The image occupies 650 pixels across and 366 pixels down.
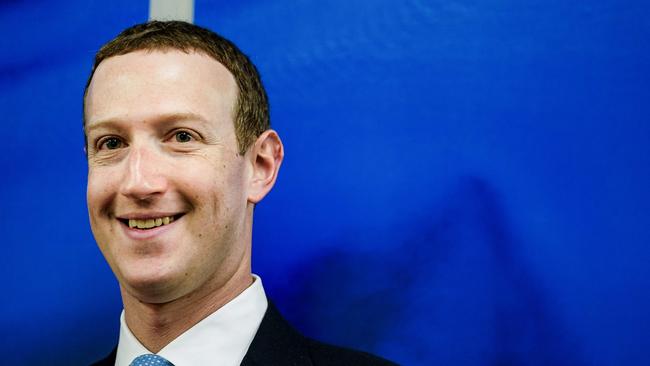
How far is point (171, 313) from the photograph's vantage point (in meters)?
1.81

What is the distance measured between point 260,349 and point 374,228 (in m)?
0.50

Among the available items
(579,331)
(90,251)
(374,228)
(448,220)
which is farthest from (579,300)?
(90,251)

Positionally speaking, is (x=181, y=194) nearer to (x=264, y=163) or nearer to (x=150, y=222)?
(x=150, y=222)

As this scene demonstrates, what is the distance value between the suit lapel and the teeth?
35 cm

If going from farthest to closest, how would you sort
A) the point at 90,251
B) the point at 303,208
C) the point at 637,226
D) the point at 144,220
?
the point at 90,251
the point at 303,208
the point at 637,226
the point at 144,220

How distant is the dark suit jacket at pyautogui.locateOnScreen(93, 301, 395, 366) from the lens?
5.93 ft

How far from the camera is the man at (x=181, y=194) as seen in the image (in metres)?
1.72

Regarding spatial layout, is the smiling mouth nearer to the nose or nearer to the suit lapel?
the nose

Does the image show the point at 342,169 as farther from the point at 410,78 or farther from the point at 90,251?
the point at 90,251

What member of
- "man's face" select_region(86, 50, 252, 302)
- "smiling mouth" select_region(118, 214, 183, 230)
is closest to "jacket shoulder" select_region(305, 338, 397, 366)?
"man's face" select_region(86, 50, 252, 302)

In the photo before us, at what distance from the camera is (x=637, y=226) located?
1.90 m

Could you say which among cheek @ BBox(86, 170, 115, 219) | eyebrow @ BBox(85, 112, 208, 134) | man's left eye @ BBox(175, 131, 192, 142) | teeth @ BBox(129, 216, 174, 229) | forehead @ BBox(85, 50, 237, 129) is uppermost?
forehead @ BBox(85, 50, 237, 129)

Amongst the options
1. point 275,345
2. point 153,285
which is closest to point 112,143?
point 153,285

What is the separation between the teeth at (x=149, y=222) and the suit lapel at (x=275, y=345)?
35 cm
